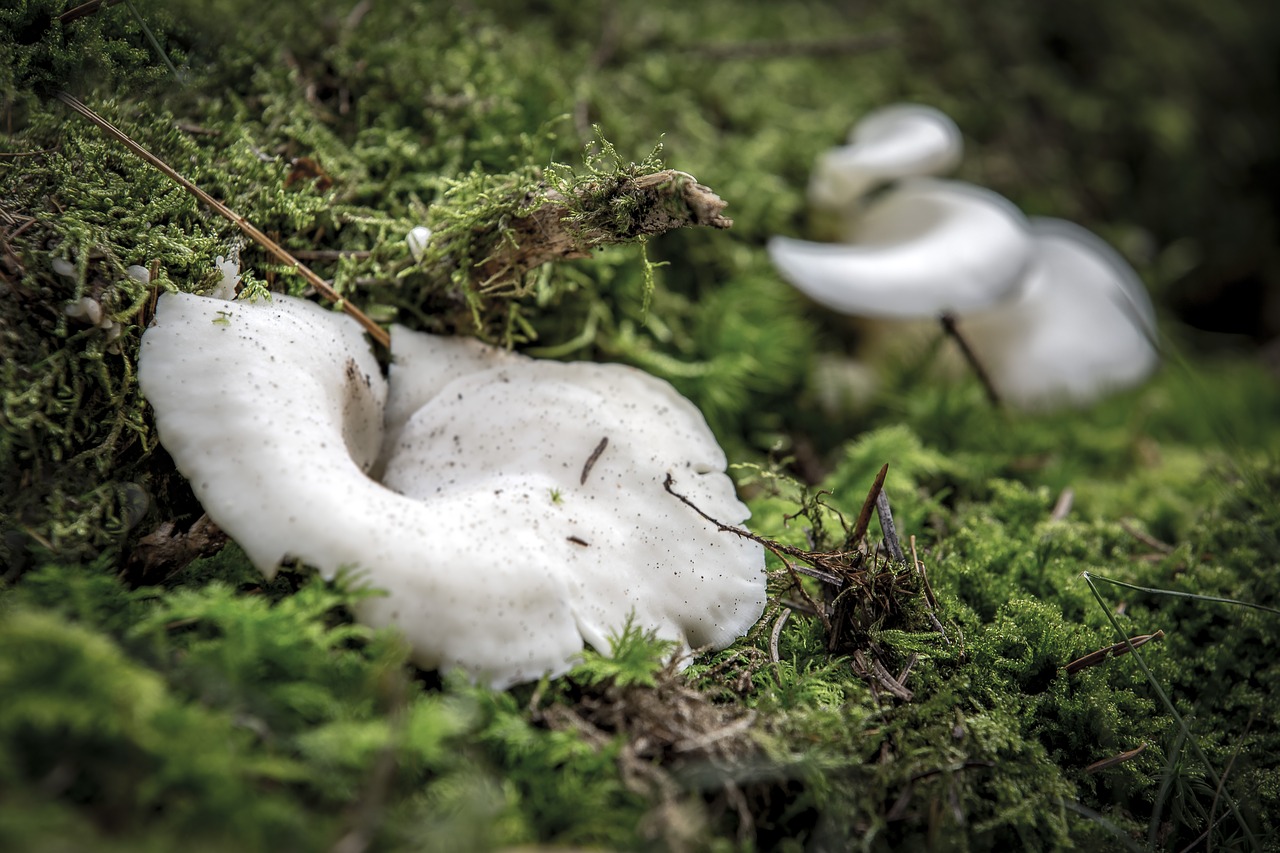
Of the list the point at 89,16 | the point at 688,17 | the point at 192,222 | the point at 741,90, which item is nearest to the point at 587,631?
the point at 192,222

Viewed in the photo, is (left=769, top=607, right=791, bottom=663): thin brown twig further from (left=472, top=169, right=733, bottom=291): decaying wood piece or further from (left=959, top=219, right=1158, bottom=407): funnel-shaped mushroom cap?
(left=959, top=219, right=1158, bottom=407): funnel-shaped mushroom cap

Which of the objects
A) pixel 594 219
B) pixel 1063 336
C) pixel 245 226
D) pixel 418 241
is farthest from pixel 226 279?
pixel 1063 336

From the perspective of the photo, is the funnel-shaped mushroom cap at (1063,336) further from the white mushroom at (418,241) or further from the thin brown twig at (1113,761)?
the white mushroom at (418,241)

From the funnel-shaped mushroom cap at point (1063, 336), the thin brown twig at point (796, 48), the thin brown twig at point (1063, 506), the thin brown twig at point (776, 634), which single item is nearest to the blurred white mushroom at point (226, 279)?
the thin brown twig at point (776, 634)

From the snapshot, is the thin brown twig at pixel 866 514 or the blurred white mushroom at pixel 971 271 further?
the blurred white mushroom at pixel 971 271

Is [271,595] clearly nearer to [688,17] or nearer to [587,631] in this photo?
[587,631]

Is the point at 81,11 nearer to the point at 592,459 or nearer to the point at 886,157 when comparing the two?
the point at 592,459

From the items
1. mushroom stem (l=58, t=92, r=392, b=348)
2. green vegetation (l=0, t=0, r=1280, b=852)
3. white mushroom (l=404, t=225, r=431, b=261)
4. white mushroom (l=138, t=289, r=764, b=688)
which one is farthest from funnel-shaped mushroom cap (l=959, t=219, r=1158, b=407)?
mushroom stem (l=58, t=92, r=392, b=348)
